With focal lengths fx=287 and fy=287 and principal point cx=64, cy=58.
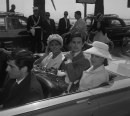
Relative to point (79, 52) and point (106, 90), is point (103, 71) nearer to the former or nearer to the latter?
point (106, 90)

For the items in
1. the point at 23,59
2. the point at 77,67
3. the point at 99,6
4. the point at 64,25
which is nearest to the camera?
the point at 23,59

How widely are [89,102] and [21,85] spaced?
0.65m

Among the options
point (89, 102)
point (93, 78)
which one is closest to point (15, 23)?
point (93, 78)

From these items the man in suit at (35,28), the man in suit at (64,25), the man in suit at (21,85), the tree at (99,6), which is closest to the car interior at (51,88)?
the man in suit at (21,85)

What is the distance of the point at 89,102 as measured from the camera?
8.81 feet

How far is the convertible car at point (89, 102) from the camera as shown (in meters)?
2.39

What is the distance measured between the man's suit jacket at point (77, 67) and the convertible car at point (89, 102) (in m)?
0.34

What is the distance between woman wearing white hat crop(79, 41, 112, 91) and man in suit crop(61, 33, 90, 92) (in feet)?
0.57

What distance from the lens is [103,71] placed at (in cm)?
309

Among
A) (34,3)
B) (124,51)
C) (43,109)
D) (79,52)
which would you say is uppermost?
(34,3)

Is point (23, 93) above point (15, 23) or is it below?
below

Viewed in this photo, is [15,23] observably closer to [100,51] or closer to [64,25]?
[64,25]

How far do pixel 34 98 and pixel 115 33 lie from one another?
34.7ft

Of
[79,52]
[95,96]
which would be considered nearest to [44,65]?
[79,52]
